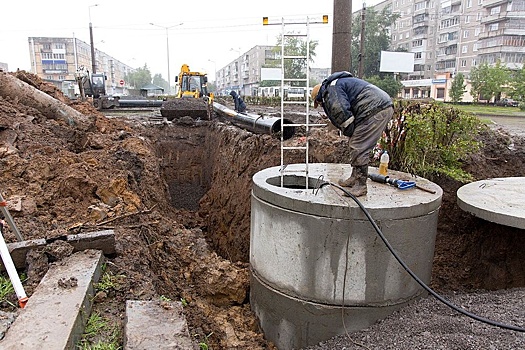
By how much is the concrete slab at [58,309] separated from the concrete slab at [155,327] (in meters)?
0.36

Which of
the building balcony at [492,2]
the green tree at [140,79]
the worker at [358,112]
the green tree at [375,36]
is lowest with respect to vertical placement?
the worker at [358,112]

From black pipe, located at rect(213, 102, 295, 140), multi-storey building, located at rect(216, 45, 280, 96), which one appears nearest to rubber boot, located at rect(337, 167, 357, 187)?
black pipe, located at rect(213, 102, 295, 140)

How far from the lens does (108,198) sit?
5.66 metres

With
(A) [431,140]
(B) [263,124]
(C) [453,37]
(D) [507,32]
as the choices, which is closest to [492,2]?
(D) [507,32]

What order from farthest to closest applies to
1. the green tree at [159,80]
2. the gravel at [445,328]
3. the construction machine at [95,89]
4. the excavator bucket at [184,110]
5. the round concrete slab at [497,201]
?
1. the green tree at [159,80]
2. the construction machine at [95,89]
3. the excavator bucket at [184,110]
4. the round concrete slab at [497,201]
5. the gravel at [445,328]

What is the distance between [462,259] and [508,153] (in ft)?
8.36

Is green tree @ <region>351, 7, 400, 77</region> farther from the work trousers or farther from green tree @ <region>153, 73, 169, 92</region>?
green tree @ <region>153, 73, 169, 92</region>

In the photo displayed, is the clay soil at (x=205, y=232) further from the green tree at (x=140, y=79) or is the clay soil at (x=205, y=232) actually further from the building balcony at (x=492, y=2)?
the green tree at (x=140, y=79)

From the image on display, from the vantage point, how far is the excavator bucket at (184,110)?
46.1 ft

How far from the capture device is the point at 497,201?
196 inches

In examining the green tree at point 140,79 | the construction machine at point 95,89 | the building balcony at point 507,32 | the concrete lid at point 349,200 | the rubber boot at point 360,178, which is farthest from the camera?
the green tree at point 140,79

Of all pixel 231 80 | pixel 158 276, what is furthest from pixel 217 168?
pixel 231 80

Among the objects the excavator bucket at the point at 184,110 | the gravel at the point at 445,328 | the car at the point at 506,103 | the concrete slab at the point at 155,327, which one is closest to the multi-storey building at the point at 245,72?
the car at the point at 506,103

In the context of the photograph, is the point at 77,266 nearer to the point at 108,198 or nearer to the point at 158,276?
the point at 158,276
